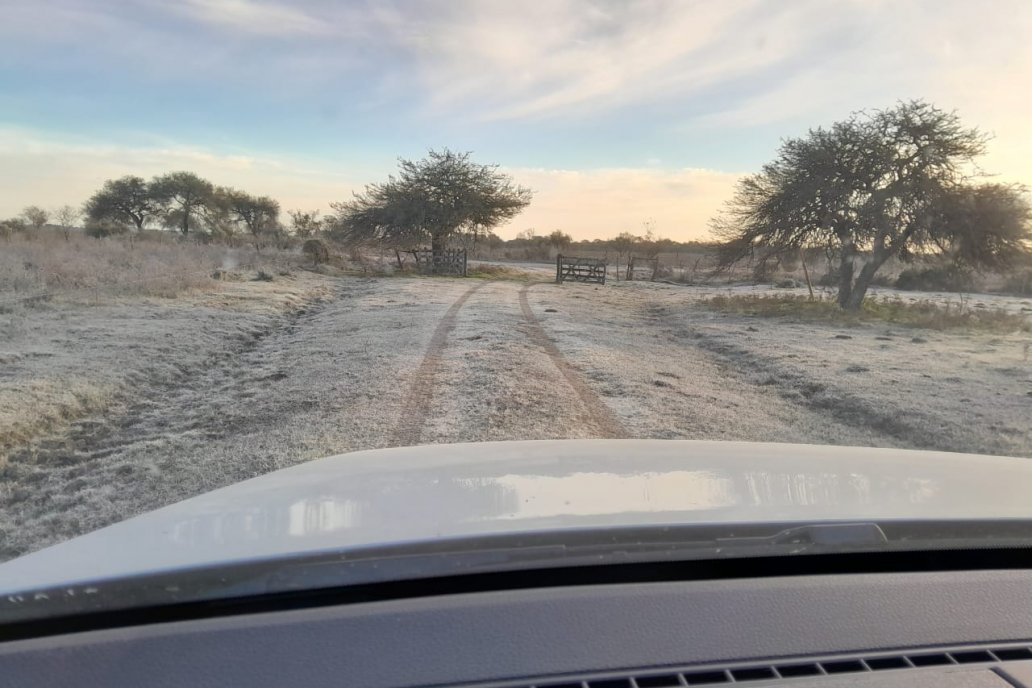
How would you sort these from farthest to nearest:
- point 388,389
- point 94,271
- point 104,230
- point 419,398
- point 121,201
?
point 121,201 → point 104,230 → point 94,271 → point 388,389 → point 419,398

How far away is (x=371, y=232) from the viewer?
44.6 m

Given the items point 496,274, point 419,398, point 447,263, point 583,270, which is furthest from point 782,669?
point 496,274

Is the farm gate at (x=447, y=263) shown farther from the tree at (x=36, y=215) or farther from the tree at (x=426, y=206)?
the tree at (x=36, y=215)

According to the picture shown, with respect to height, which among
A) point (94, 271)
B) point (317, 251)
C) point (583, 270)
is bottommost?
point (583, 270)

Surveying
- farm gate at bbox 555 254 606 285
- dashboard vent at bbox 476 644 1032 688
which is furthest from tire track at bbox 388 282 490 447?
farm gate at bbox 555 254 606 285

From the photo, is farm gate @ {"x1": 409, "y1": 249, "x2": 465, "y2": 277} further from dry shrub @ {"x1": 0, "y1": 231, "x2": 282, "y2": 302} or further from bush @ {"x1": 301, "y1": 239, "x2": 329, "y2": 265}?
dry shrub @ {"x1": 0, "y1": 231, "x2": 282, "y2": 302}

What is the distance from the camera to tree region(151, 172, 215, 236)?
62.5 m

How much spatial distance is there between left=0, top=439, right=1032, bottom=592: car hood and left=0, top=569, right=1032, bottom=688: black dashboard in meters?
0.24

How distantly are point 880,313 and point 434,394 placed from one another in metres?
19.1

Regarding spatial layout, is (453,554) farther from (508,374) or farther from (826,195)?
(826,195)

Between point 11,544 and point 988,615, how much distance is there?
5.32 metres

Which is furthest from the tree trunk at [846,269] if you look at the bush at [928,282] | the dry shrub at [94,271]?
the dry shrub at [94,271]

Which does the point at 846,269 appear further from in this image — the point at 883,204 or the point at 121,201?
the point at 121,201

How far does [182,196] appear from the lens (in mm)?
63469
